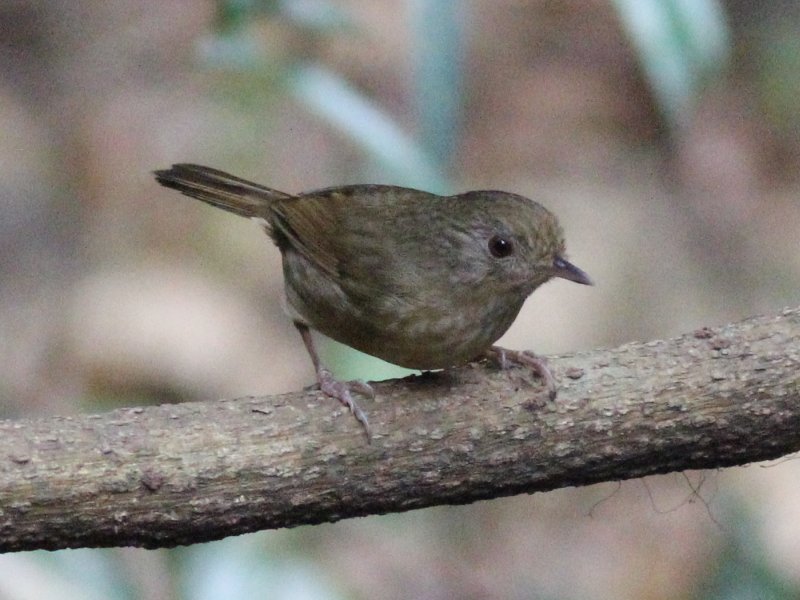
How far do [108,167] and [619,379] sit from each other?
5.12 metres

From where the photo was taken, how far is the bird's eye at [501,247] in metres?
3.61

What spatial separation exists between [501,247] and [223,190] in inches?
49.5

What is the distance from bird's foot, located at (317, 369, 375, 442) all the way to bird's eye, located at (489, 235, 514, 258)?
62 cm

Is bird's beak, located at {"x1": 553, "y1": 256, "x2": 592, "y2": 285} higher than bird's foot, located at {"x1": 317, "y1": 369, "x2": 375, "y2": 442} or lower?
higher

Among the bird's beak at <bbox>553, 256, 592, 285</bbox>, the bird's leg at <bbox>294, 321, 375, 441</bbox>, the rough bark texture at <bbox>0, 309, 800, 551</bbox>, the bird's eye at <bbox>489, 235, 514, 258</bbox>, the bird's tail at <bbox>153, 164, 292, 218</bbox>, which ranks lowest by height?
the rough bark texture at <bbox>0, 309, 800, 551</bbox>

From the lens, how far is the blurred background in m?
3.99

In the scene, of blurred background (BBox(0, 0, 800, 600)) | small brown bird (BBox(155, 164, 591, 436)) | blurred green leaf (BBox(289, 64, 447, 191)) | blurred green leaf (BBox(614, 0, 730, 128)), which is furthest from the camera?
blurred green leaf (BBox(289, 64, 447, 191))

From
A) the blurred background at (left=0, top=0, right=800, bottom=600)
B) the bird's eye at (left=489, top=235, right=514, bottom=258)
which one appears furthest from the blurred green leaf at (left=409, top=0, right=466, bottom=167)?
the bird's eye at (left=489, top=235, right=514, bottom=258)

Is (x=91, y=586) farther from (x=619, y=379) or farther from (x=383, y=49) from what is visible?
(x=383, y=49)

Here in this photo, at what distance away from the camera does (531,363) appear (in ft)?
10.5

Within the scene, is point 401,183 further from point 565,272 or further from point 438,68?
point 565,272

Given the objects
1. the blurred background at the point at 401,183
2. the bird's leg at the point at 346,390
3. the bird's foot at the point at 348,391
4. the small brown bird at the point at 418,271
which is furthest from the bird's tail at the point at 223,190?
the bird's foot at the point at 348,391

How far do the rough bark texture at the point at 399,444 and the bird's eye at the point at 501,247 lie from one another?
1.54ft

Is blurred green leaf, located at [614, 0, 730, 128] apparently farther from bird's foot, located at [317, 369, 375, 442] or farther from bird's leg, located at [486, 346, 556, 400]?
bird's foot, located at [317, 369, 375, 442]
